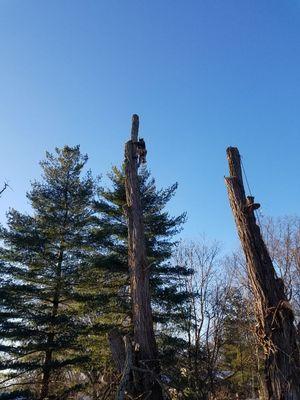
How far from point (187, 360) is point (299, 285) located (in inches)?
401

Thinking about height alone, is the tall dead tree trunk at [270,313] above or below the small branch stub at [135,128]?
below

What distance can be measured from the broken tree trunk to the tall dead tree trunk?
209 centimetres

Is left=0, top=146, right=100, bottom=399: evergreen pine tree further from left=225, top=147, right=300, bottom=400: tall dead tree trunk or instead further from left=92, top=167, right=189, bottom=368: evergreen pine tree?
left=225, top=147, right=300, bottom=400: tall dead tree trunk

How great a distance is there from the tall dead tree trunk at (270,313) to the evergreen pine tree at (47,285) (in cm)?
960

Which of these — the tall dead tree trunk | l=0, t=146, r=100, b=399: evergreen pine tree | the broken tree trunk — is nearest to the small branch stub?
the broken tree trunk

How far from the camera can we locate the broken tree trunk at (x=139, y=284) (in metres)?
6.64

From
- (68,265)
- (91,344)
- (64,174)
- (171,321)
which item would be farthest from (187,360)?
(64,174)

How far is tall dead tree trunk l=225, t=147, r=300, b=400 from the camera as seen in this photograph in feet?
17.0

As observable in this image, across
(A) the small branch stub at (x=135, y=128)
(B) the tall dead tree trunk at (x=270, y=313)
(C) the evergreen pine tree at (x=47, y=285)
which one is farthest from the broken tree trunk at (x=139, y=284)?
(C) the evergreen pine tree at (x=47, y=285)

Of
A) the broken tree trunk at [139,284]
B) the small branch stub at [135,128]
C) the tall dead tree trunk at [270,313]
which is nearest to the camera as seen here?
the tall dead tree trunk at [270,313]

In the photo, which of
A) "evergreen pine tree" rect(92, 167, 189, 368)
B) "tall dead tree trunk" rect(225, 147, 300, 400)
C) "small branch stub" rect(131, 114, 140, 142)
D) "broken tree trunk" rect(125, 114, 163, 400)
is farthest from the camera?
"evergreen pine tree" rect(92, 167, 189, 368)

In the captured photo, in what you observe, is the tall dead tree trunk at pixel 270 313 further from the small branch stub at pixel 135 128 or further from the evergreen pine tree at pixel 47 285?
the evergreen pine tree at pixel 47 285

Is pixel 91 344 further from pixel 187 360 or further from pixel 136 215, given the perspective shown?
pixel 136 215

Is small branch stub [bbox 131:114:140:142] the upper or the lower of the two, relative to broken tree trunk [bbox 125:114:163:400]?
upper
